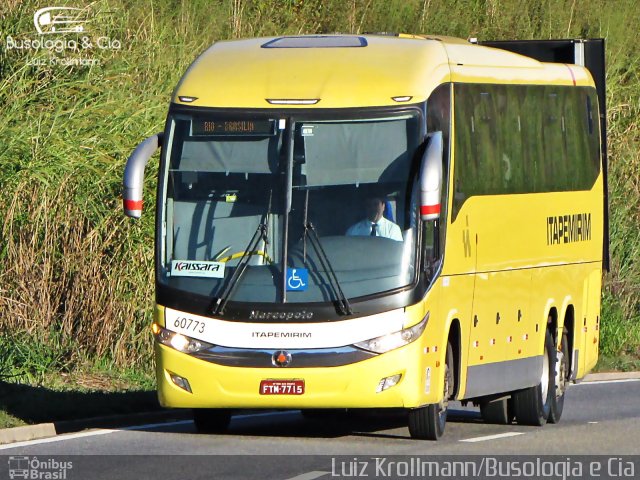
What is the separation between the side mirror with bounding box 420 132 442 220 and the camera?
13.9 m

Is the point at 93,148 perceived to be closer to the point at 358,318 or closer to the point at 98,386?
the point at 98,386

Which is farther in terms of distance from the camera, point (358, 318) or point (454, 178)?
point (454, 178)

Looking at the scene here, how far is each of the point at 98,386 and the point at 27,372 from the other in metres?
0.88

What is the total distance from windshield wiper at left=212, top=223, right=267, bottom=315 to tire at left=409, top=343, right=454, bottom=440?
2086 mm

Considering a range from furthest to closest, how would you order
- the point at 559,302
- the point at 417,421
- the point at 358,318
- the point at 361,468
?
the point at 559,302 < the point at 417,421 < the point at 358,318 < the point at 361,468

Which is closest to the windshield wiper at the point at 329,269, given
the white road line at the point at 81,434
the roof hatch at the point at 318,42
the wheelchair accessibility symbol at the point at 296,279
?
the wheelchair accessibility symbol at the point at 296,279

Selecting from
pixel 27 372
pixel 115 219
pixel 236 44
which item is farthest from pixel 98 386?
pixel 236 44

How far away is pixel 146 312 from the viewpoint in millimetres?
20469

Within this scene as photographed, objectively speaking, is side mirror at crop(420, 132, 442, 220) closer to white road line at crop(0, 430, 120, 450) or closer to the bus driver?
the bus driver

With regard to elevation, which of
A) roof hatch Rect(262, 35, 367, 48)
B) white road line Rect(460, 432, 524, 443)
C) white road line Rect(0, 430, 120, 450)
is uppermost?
roof hatch Rect(262, 35, 367, 48)

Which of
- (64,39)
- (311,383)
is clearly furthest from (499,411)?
(64,39)

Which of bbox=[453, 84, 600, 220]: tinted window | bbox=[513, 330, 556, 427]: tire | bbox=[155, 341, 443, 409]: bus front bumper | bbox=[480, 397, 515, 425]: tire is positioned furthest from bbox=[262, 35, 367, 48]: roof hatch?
bbox=[480, 397, 515, 425]: tire

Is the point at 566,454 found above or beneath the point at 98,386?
above

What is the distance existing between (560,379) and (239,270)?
565 cm
